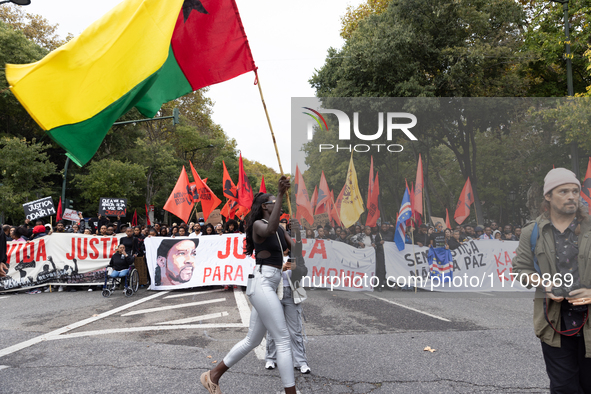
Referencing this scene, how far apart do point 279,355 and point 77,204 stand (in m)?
31.4

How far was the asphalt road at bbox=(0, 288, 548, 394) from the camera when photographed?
3961 millimetres

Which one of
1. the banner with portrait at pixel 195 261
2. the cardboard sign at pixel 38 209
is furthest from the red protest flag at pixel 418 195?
the cardboard sign at pixel 38 209

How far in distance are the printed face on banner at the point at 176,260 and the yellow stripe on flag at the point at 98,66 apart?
25.4 ft

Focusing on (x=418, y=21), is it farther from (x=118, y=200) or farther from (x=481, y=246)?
(x=118, y=200)

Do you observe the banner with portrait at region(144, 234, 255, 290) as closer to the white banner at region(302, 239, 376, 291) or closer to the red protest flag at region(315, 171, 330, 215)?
the red protest flag at region(315, 171, 330, 215)

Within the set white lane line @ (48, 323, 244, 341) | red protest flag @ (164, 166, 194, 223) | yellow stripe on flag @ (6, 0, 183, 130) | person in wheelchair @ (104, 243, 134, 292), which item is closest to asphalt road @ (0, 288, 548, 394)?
white lane line @ (48, 323, 244, 341)

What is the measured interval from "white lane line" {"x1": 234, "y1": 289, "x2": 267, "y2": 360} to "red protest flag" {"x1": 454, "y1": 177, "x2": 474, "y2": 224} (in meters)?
2.99

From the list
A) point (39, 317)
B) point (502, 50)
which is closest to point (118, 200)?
point (39, 317)

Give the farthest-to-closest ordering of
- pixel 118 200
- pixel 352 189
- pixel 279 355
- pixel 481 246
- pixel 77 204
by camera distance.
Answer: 1. pixel 77 204
2. pixel 118 200
3. pixel 352 189
4. pixel 481 246
5. pixel 279 355

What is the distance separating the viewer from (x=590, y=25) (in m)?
13.1

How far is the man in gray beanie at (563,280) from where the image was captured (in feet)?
8.79

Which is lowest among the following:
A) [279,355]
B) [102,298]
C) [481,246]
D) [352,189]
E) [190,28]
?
[102,298]

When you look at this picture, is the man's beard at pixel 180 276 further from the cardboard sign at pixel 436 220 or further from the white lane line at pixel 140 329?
the cardboard sign at pixel 436 220

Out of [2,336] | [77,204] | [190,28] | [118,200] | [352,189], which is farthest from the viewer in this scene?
[77,204]
